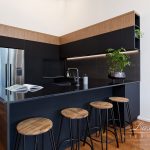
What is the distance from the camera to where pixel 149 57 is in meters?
3.36

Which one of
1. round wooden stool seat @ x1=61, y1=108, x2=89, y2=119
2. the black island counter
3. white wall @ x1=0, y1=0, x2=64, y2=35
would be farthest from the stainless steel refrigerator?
Result: round wooden stool seat @ x1=61, y1=108, x2=89, y2=119

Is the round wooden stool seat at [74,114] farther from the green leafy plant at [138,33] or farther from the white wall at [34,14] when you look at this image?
the white wall at [34,14]

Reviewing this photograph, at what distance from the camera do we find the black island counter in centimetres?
140

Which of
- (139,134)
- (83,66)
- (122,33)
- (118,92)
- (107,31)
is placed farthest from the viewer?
(83,66)

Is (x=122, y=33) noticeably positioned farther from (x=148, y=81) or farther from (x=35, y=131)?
(x=35, y=131)

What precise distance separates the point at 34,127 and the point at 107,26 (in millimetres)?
2997

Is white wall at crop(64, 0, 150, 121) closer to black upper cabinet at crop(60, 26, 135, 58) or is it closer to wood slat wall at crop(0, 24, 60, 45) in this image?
black upper cabinet at crop(60, 26, 135, 58)

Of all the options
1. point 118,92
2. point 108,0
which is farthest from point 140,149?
point 108,0

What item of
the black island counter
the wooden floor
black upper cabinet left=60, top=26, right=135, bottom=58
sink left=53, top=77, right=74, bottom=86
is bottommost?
the wooden floor

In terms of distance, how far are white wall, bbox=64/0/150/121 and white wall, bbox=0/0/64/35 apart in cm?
44

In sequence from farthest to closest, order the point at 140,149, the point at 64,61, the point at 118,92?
the point at 64,61
the point at 118,92
the point at 140,149

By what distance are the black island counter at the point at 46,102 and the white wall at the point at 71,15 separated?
2.21ft

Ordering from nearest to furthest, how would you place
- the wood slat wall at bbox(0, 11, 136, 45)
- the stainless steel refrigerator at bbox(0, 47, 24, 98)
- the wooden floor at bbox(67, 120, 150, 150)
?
the wooden floor at bbox(67, 120, 150, 150)
the wood slat wall at bbox(0, 11, 136, 45)
the stainless steel refrigerator at bbox(0, 47, 24, 98)

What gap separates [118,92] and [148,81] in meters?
0.90
